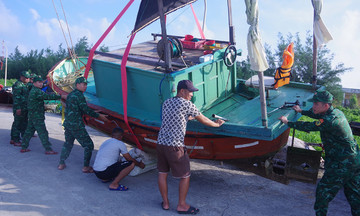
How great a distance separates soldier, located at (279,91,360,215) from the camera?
4.10m

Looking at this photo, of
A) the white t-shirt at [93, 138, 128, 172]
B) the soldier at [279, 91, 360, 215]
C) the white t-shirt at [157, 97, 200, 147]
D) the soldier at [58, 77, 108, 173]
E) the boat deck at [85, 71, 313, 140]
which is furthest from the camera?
the soldier at [58, 77, 108, 173]

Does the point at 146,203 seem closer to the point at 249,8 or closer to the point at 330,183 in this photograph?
the point at 330,183

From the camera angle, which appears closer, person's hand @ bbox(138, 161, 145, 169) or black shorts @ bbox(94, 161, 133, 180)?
black shorts @ bbox(94, 161, 133, 180)

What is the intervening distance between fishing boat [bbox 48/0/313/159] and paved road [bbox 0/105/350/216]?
23.8 inches

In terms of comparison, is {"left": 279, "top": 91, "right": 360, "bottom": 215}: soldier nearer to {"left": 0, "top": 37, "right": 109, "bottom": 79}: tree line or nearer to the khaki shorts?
the khaki shorts

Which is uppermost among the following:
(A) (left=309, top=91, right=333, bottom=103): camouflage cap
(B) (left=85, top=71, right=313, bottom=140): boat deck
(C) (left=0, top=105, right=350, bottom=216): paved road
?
(A) (left=309, top=91, right=333, bottom=103): camouflage cap

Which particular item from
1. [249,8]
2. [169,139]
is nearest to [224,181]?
[169,139]

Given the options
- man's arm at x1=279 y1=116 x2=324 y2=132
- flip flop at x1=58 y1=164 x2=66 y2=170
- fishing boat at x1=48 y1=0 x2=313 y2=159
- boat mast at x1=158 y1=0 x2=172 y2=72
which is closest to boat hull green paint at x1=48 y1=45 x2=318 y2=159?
fishing boat at x1=48 y1=0 x2=313 y2=159

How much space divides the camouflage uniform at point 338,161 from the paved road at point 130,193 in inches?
30.3

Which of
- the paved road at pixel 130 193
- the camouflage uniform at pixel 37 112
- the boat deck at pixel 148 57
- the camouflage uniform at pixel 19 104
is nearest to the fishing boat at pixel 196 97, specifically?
the boat deck at pixel 148 57

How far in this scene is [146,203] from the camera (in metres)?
4.89

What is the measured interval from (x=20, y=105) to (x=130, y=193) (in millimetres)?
3366

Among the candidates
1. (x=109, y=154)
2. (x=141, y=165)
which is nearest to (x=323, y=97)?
(x=141, y=165)

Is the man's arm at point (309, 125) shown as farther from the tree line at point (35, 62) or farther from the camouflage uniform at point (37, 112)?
the tree line at point (35, 62)
